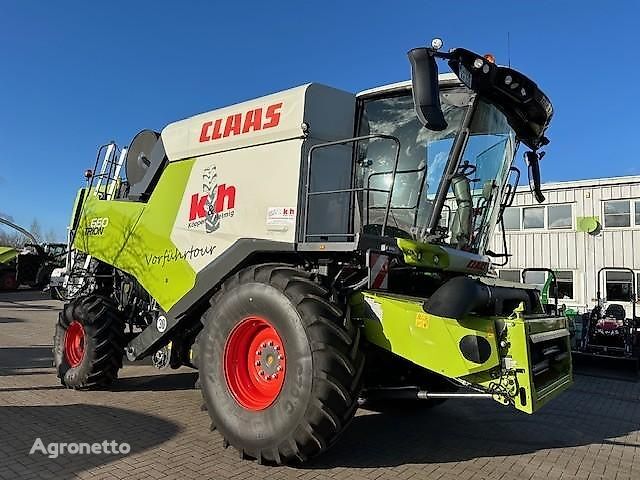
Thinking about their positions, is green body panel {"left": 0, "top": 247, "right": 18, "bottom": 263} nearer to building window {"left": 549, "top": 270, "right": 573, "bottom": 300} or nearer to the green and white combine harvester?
the green and white combine harvester

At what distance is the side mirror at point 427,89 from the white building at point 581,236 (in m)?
13.1

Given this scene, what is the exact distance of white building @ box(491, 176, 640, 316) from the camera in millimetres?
16609

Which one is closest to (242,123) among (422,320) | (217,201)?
(217,201)

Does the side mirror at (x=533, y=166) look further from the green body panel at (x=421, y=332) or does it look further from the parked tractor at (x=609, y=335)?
the parked tractor at (x=609, y=335)

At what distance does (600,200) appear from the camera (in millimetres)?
Result: 17125

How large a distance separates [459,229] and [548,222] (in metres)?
14.3

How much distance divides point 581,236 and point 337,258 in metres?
15.2

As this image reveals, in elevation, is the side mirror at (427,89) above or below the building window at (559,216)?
below

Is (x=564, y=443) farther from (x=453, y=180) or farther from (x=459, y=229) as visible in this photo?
(x=453, y=180)

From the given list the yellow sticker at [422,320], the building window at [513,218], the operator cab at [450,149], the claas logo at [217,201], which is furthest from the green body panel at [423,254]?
the building window at [513,218]

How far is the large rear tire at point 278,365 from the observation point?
4.04 m

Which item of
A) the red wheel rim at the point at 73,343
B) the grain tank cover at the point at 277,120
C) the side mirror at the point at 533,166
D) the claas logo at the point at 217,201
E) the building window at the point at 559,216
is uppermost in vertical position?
the building window at the point at 559,216

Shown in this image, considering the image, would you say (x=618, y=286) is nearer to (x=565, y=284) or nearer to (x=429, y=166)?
(x=565, y=284)

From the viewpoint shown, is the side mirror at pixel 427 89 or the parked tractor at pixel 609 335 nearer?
the side mirror at pixel 427 89
